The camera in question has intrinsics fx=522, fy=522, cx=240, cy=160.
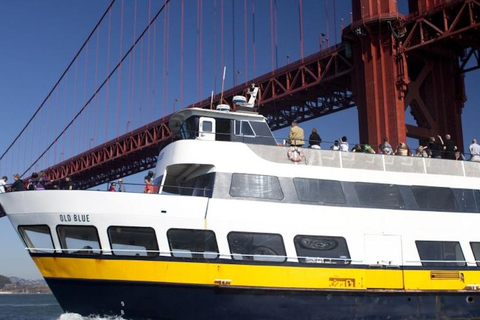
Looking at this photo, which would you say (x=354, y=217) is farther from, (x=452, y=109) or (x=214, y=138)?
(x=452, y=109)

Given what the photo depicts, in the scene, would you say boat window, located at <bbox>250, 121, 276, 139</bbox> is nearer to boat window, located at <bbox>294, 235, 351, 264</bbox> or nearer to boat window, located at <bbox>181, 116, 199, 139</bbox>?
boat window, located at <bbox>181, 116, 199, 139</bbox>

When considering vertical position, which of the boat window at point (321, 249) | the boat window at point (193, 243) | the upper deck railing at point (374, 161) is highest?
the upper deck railing at point (374, 161)

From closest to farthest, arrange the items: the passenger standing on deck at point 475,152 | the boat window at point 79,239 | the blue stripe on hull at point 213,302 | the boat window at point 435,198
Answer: the blue stripe on hull at point 213,302
the boat window at point 79,239
the boat window at point 435,198
the passenger standing on deck at point 475,152

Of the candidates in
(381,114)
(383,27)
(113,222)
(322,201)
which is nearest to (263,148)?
(322,201)

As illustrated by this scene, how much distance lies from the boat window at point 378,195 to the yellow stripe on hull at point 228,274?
1558 mm

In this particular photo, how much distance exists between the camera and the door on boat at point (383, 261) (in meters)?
11.6

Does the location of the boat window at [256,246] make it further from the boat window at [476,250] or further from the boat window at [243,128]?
the boat window at [476,250]

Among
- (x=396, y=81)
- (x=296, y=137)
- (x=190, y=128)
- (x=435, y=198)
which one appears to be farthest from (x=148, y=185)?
(x=396, y=81)

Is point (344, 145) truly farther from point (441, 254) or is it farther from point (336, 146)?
point (441, 254)

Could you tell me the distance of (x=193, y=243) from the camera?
434 inches

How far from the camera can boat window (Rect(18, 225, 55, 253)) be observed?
11.2m

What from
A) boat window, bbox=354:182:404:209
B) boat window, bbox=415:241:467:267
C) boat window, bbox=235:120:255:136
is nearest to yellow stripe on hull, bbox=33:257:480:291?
boat window, bbox=415:241:467:267

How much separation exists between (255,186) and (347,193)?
2.20 metres

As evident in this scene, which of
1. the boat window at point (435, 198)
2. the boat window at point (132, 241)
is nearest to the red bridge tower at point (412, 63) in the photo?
the boat window at point (435, 198)
